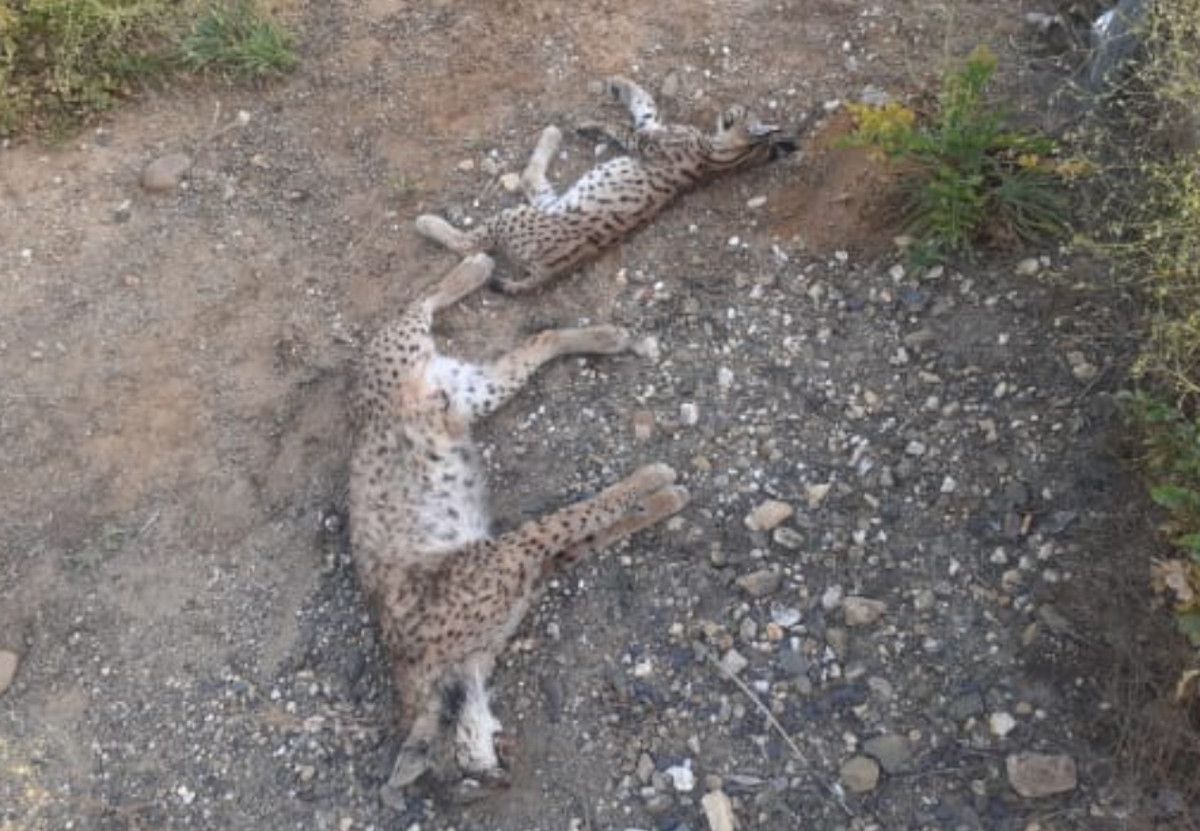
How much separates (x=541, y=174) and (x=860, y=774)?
2.76m

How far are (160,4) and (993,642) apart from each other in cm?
453

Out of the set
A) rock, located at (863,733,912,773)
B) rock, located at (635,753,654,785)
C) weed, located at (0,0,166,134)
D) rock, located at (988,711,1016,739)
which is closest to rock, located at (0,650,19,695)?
rock, located at (635,753,654,785)

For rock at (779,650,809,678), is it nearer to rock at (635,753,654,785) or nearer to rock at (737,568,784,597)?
rock at (737,568,784,597)

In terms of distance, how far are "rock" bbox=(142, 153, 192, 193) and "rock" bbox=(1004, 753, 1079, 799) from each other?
411 centimetres

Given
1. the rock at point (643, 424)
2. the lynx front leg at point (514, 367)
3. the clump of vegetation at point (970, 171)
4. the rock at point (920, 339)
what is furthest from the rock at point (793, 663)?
the clump of vegetation at point (970, 171)

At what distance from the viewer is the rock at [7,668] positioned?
4.59 meters

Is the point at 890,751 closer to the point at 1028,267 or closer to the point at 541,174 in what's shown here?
the point at 1028,267

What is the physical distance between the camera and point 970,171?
15.5 ft

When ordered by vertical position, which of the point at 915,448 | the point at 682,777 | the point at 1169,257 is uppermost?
the point at 1169,257

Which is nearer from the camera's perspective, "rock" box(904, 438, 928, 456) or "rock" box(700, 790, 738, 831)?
"rock" box(700, 790, 738, 831)

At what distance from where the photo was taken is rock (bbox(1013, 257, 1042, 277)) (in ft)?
15.2

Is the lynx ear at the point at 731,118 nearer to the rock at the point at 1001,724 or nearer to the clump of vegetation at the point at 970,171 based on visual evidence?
the clump of vegetation at the point at 970,171

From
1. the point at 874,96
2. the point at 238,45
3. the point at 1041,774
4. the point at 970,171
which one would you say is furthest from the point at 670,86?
the point at 1041,774

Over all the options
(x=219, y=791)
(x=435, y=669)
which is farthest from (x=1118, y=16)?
(x=219, y=791)
